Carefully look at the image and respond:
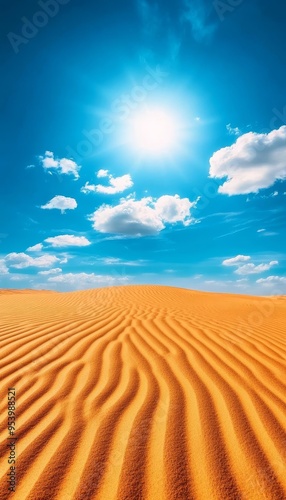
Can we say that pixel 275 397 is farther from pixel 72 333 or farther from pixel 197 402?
pixel 72 333

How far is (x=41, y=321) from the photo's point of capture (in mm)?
5984

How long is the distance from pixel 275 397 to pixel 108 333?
9.80 ft

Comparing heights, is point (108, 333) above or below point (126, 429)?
above

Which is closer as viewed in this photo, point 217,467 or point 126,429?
point 217,467

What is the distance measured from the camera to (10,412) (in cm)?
226

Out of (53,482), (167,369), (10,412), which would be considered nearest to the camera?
(53,482)

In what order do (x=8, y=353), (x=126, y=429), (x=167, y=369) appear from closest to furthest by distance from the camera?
(x=126, y=429) < (x=167, y=369) < (x=8, y=353)

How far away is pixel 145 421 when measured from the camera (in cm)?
209

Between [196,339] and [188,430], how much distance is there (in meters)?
2.70

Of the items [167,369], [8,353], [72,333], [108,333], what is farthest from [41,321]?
[167,369]

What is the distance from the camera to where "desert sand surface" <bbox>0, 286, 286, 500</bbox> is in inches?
60.4

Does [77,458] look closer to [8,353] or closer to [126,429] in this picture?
[126,429]

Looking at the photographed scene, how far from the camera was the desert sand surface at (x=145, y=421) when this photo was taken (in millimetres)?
1534

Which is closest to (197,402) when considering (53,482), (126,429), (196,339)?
(126,429)
